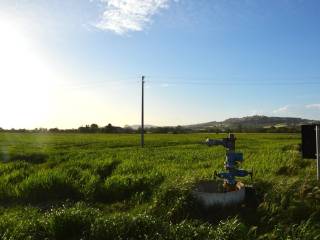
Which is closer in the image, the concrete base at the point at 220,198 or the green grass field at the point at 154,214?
the green grass field at the point at 154,214

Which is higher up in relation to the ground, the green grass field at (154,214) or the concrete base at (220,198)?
the concrete base at (220,198)

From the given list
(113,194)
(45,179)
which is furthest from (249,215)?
(45,179)

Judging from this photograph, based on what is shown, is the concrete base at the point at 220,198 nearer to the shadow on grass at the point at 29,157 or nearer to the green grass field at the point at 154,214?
the green grass field at the point at 154,214

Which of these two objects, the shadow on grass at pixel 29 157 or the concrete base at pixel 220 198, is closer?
the concrete base at pixel 220 198

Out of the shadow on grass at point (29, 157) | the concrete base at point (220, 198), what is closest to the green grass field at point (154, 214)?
the concrete base at point (220, 198)

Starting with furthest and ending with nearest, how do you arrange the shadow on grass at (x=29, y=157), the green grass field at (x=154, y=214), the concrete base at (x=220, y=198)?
the shadow on grass at (x=29, y=157) < the concrete base at (x=220, y=198) < the green grass field at (x=154, y=214)

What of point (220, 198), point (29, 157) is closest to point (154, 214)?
point (220, 198)

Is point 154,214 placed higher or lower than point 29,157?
lower

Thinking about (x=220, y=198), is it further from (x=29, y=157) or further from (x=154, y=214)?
(x=29, y=157)

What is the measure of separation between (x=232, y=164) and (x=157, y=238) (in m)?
3.13

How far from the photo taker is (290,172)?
1327 centimetres

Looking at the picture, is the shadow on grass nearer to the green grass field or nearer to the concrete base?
the green grass field

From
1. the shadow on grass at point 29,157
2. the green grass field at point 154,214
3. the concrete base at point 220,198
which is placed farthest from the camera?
the shadow on grass at point 29,157

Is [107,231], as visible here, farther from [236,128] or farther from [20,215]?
[236,128]
